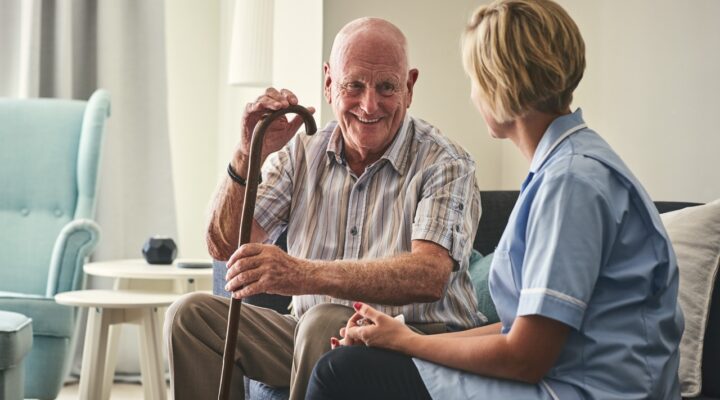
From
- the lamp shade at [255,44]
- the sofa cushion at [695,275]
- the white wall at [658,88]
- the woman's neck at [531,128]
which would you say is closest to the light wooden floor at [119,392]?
the lamp shade at [255,44]

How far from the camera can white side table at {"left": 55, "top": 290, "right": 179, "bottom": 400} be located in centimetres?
320

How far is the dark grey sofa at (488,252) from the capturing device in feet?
6.42

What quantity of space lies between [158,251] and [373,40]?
72.0 inches

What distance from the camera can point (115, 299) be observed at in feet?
10.6

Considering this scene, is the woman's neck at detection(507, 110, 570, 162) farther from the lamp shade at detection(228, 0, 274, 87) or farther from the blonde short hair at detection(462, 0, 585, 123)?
the lamp shade at detection(228, 0, 274, 87)

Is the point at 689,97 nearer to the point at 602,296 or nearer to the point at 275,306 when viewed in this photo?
the point at 275,306

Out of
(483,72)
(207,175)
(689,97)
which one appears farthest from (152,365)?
(483,72)

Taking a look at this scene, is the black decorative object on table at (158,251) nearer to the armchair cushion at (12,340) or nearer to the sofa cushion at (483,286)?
the armchair cushion at (12,340)

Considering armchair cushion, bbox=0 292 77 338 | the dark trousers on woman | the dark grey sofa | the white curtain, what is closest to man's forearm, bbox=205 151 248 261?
the dark grey sofa

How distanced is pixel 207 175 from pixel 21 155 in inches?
40.6

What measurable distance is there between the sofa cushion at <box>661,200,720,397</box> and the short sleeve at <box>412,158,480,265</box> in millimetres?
429

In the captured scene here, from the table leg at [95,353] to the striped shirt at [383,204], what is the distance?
4.20 feet

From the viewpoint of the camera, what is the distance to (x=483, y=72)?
139 cm

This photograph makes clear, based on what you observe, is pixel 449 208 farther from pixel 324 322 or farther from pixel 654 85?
pixel 654 85
